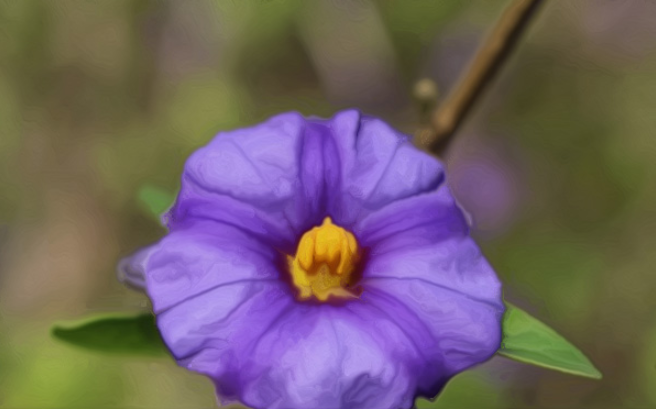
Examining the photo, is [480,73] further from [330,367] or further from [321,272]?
[330,367]

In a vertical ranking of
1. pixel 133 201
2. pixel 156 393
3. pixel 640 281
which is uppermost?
pixel 133 201

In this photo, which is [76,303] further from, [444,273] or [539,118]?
[444,273]

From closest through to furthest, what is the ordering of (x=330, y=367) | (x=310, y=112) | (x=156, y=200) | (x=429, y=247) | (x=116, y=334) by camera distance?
(x=330, y=367) < (x=429, y=247) < (x=116, y=334) < (x=156, y=200) < (x=310, y=112)

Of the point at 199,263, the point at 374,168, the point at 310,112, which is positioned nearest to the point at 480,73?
the point at 374,168

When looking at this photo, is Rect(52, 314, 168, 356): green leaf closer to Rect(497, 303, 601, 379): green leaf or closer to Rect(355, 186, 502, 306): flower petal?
Rect(355, 186, 502, 306): flower petal

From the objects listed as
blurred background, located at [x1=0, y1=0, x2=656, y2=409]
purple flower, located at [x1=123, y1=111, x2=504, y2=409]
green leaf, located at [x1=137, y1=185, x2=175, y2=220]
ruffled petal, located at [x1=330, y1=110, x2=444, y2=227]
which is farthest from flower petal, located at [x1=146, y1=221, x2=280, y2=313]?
blurred background, located at [x1=0, y1=0, x2=656, y2=409]

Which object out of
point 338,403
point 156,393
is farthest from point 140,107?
point 338,403
